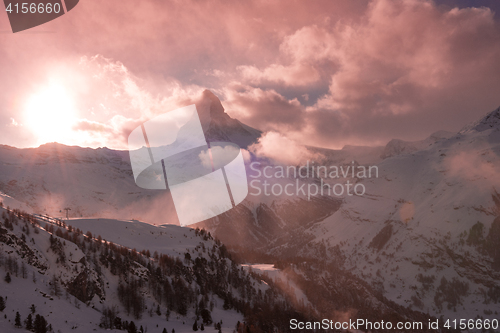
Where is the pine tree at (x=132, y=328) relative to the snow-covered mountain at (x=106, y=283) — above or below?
below

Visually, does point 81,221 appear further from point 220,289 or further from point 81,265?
point 220,289

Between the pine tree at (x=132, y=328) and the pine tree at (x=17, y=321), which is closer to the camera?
the pine tree at (x=17, y=321)

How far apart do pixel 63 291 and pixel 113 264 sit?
33016mm

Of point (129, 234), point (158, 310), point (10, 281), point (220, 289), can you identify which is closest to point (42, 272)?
point (10, 281)

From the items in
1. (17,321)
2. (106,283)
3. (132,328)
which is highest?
(106,283)

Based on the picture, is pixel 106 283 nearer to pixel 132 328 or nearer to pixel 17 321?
pixel 132 328

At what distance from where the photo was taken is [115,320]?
317 feet

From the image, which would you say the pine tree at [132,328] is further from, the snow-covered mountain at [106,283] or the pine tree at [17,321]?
the pine tree at [17,321]

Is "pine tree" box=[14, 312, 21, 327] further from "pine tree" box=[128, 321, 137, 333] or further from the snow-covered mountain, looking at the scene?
"pine tree" box=[128, 321, 137, 333]

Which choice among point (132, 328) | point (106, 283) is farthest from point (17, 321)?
point (106, 283)

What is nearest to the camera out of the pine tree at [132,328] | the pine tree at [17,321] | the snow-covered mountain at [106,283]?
the pine tree at [17,321]

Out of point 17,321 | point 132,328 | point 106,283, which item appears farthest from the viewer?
point 106,283

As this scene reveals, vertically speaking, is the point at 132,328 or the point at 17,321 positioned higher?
the point at 17,321

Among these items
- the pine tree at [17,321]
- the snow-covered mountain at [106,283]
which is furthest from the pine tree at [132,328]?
the pine tree at [17,321]
